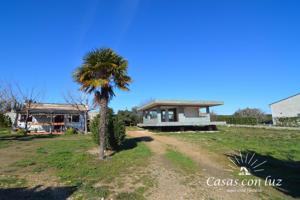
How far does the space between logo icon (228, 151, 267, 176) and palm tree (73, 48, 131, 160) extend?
6.71 meters

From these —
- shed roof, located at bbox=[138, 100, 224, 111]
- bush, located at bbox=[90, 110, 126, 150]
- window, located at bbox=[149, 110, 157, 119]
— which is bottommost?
bush, located at bbox=[90, 110, 126, 150]

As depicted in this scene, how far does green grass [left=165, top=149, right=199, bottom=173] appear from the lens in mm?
10188

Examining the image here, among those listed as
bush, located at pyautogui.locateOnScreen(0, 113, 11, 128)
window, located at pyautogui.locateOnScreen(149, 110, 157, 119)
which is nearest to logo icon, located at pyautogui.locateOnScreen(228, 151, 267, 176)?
window, located at pyautogui.locateOnScreen(149, 110, 157, 119)

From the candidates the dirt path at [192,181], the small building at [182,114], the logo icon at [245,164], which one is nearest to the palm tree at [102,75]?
the dirt path at [192,181]

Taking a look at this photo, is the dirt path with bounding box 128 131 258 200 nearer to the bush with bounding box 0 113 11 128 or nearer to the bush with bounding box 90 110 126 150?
the bush with bounding box 90 110 126 150

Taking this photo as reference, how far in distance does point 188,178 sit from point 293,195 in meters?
3.46

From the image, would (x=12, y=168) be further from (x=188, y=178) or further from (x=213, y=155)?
(x=213, y=155)

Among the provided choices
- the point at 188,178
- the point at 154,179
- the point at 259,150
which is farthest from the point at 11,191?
the point at 259,150

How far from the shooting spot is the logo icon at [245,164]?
10.3m

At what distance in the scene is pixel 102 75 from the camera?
12.5 metres

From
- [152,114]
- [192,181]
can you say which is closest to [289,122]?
[152,114]

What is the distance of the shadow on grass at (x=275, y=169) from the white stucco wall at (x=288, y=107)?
3516 cm

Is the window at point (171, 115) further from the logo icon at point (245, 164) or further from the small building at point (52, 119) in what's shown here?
the logo icon at point (245, 164)

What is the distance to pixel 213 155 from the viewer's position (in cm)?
1296
